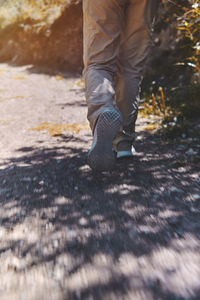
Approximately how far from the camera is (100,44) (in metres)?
2.18

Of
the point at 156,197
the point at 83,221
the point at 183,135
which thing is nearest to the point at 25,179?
the point at 83,221

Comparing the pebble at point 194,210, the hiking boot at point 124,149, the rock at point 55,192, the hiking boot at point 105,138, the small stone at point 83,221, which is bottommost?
the rock at point 55,192

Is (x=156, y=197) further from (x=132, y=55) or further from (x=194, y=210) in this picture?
(x=132, y=55)

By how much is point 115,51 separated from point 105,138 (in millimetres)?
789

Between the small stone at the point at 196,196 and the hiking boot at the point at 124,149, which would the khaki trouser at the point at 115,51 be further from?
the small stone at the point at 196,196

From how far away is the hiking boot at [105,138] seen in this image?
6.27 ft

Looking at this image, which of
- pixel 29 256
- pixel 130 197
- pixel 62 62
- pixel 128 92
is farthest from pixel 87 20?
pixel 62 62

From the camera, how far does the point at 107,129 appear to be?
192 centimetres

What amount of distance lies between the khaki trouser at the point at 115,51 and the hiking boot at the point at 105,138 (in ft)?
0.28

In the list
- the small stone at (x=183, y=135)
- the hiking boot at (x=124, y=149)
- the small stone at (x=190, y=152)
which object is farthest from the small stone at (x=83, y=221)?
the small stone at (x=183, y=135)

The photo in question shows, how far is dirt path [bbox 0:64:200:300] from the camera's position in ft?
4.09

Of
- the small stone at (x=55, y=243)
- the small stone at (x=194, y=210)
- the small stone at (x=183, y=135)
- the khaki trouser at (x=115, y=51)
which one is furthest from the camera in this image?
the small stone at (x=183, y=135)

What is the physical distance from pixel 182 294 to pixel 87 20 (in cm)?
201

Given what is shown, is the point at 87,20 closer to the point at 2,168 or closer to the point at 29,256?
the point at 2,168
